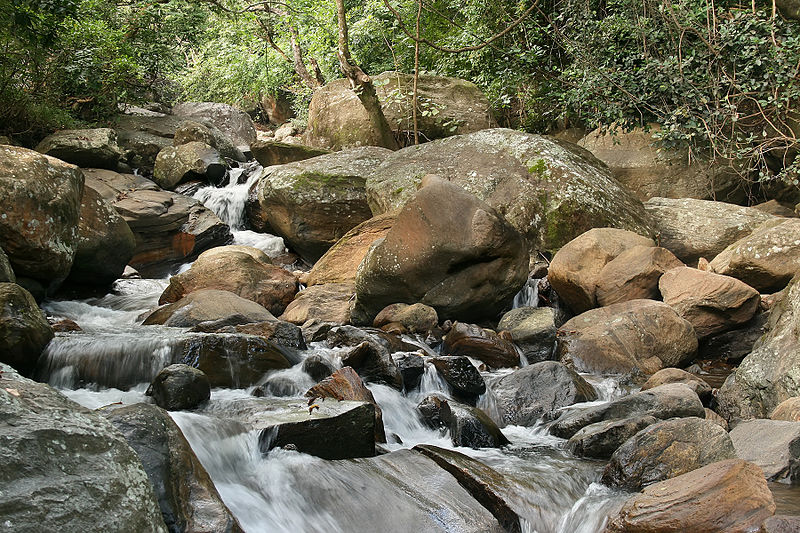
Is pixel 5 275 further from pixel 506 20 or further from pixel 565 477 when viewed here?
pixel 506 20

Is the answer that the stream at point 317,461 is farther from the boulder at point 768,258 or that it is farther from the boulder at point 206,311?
the boulder at point 768,258

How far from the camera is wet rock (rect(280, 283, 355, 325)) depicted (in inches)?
334

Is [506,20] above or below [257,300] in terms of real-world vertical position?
above

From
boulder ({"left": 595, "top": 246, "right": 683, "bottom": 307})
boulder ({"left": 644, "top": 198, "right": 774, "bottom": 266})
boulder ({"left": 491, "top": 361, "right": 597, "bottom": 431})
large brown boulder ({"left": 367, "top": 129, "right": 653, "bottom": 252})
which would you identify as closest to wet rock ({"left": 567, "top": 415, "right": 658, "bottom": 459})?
boulder ({"left": 491, "top": 361, "right": 597, "bottom": 431})

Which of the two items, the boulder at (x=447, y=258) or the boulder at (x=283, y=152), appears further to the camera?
the boulder at (x=283, y=152)

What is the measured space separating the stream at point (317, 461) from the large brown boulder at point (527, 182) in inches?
129

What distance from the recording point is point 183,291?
9.09m

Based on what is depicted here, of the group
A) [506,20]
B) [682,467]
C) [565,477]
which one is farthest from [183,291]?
[506,20]

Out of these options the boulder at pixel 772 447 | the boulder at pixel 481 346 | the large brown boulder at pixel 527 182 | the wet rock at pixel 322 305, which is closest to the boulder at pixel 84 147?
the large brown boulder at pixel 527 182

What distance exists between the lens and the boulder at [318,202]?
37.0ft

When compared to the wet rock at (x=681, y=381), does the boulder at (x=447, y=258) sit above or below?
above

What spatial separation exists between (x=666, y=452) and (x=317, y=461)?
6.71ft

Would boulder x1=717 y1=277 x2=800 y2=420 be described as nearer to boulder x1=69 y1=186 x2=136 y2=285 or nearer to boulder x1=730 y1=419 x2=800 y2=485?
boulder x1=730 y1=419 x2=800 y2=485

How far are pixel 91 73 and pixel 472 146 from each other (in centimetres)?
790
